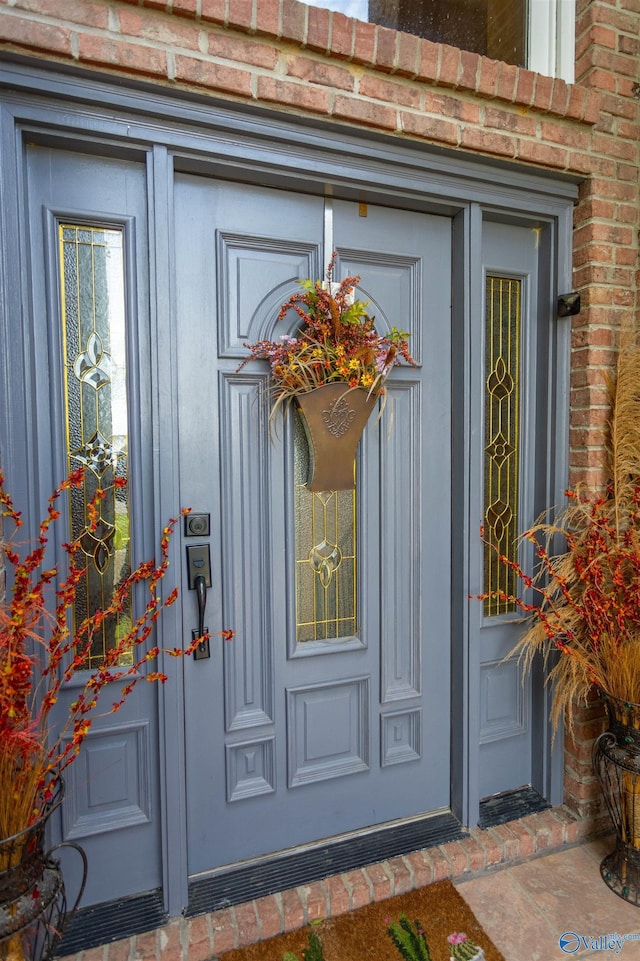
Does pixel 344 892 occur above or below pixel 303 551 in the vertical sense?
below

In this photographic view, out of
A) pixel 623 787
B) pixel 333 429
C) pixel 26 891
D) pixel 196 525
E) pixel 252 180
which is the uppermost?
pixel 252 180

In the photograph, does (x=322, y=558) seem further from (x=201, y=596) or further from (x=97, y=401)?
(x=97, y=401)

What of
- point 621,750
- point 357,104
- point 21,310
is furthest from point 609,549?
point 21,310

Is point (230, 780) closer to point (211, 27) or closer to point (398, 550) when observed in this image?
point (398, 550)

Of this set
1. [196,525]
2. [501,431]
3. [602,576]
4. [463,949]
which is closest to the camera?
[463,949]

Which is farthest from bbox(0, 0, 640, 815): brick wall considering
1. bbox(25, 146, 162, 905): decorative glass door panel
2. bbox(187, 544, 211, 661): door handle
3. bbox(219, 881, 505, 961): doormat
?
bbox(187, 544, 211, 661): door handle

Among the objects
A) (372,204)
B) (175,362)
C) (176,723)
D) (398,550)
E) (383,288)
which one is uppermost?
(372,204)

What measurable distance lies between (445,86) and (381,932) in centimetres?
256

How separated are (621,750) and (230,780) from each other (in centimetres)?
125

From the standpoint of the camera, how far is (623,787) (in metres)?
1.69

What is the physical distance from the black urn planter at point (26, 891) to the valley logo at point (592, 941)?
139 cm

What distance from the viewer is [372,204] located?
1812 mm

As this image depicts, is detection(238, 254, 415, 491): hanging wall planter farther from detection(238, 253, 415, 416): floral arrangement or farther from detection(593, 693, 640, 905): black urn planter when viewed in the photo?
detection(593, 693, 640, 905): black urn planter

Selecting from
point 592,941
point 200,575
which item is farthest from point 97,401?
point 592,941
